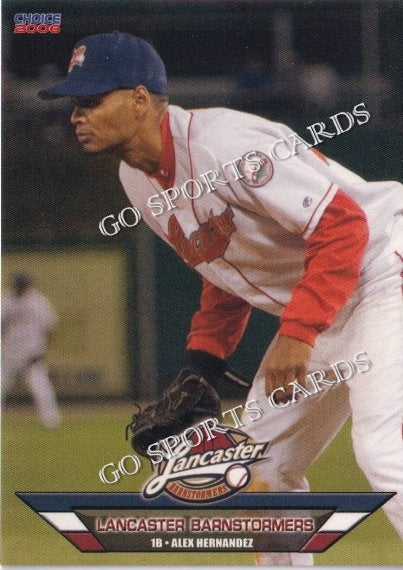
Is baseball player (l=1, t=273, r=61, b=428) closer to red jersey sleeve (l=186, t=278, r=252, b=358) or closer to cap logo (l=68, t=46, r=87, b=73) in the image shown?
red jersey sleeve (l=186, t=278, r=252, b=358)

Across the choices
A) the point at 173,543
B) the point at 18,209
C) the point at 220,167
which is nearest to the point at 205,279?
the point at 220,167

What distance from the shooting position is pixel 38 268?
3.56 metres

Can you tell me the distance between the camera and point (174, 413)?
3.52 m

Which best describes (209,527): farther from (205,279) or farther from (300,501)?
(205,279)

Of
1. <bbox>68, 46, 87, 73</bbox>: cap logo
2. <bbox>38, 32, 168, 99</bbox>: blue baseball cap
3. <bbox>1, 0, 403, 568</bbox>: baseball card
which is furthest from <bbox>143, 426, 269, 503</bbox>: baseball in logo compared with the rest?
<bbox>68, 46, 87, 73</bbox>: cap logo

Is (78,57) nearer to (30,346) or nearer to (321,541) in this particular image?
(30,346)

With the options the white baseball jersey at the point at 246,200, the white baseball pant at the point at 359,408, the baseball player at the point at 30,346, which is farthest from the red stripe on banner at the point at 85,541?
the white baseball jersey at the point at 246,200

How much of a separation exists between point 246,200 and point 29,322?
0.82m

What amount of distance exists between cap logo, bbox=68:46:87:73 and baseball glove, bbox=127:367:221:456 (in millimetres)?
1118

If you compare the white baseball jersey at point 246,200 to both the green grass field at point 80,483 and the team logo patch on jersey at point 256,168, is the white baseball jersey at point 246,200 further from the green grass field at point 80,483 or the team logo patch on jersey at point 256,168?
the green grass field at point 80,483

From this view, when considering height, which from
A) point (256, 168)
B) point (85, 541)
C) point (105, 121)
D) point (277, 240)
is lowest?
point (85, 541)

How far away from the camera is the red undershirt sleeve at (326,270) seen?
3264 mm

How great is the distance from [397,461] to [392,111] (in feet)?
3.68

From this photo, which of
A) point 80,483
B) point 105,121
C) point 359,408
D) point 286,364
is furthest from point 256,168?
point 80,483
